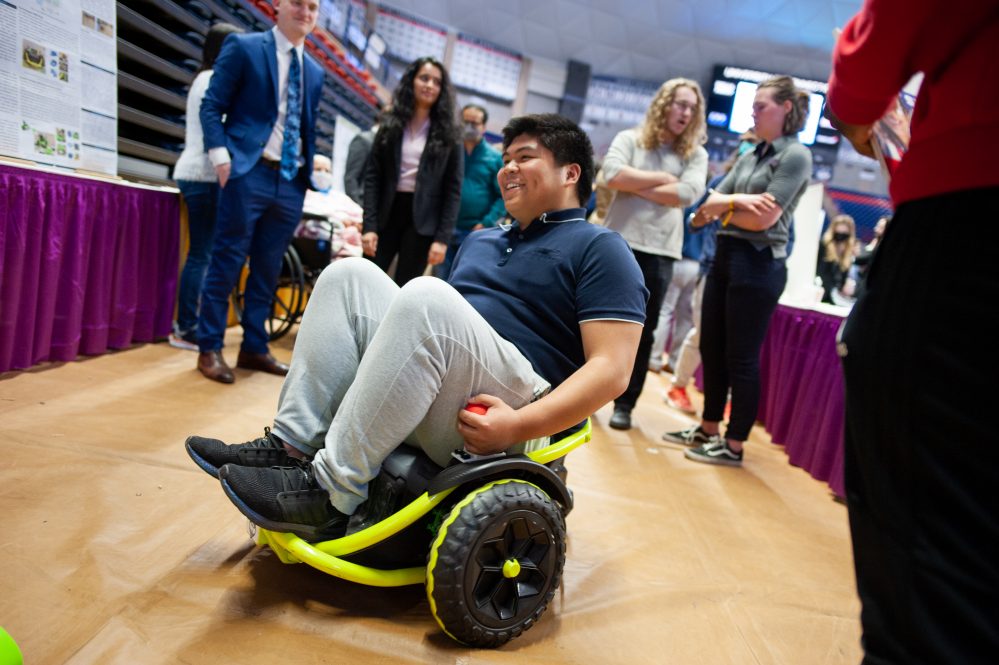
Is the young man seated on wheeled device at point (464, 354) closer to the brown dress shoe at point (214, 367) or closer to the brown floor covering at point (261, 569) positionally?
the brown floor covering at point (261, 569)

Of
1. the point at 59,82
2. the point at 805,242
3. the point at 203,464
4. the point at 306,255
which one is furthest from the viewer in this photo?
the point at 805,242

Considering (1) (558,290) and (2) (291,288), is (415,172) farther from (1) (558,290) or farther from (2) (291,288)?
(1) (558,290)

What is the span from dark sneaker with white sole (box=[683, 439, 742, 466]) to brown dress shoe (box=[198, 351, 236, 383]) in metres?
2.22

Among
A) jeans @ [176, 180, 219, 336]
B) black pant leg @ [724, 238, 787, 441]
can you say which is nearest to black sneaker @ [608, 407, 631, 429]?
black pant leg @ [724, 238, 787, 441]

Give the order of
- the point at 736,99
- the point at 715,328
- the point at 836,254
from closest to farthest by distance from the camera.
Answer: the point at 715,328 → the point at 836,254 → the point at 736,99

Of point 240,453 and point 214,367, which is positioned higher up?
point 240,453

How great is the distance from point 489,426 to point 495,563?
278 millimetres

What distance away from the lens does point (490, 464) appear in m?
1.18

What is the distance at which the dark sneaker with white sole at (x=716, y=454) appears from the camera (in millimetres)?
2865

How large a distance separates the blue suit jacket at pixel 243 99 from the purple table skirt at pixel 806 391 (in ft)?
9.22

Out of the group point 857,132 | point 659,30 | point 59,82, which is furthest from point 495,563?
point 659,30

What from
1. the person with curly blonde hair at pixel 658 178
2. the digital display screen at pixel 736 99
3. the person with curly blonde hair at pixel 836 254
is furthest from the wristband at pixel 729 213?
the digital display screen at pixel 736 99

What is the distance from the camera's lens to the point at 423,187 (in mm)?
3010

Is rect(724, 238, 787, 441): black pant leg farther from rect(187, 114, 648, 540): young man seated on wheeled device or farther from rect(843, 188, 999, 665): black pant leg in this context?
rect(843, 188, 999, 665): black pant leg
